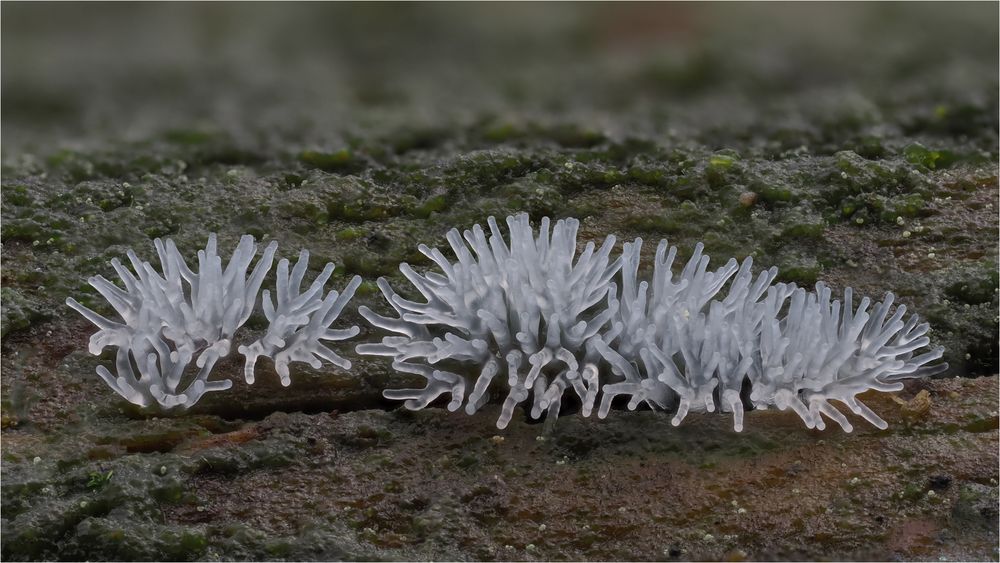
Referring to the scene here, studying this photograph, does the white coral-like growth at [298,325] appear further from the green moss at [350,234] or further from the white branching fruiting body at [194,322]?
the green moss at [350,234]

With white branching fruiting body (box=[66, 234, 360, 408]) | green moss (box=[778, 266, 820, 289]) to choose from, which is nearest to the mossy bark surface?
green moss (box=[778, 266, 820, 289])

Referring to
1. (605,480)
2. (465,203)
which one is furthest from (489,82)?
(605,480)

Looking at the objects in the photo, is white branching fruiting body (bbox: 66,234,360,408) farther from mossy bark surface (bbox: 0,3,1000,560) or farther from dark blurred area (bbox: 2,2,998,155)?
dark blurred area (bbox: 2,2,998,155)

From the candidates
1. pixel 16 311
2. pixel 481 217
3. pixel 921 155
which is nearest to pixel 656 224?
pixel 481 217

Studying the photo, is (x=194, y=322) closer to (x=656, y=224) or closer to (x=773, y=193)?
(x=656, y=224)

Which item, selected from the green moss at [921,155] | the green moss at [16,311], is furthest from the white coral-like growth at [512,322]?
the green moss at [921,155]

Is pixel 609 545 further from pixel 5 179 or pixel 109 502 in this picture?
pixel 5 179
